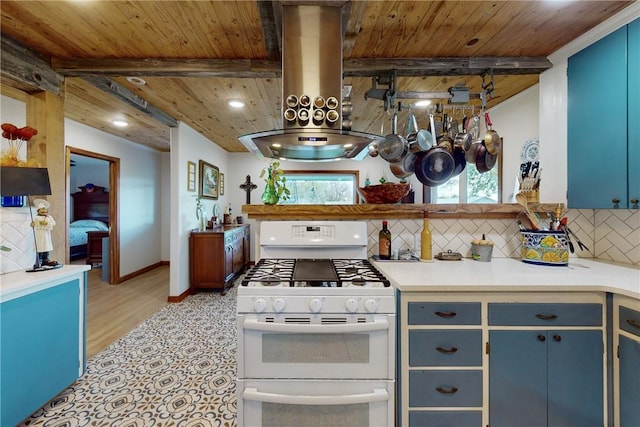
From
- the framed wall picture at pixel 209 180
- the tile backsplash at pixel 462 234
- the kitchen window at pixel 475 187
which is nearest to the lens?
the tile backsplash at pixel 462 234

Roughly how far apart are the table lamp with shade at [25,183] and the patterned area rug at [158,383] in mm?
931

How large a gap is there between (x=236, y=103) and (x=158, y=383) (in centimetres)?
276

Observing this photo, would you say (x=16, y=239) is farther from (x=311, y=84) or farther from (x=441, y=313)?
(x=441, y=313)

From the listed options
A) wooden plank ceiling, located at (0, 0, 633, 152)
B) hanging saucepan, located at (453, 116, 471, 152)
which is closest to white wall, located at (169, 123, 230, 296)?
wooden plank ceiling, located at (0, 0, 633, 152)

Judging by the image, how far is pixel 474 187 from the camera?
142 inches

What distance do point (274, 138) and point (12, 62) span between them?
2.01m

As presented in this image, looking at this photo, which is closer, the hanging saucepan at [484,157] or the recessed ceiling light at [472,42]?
the recessed ceiling light at [472,42]

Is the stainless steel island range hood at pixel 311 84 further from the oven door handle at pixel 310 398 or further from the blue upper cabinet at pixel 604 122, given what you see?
the blue upper cabinet at pixel 604 122

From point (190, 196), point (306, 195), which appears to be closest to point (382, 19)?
point (190, 196)

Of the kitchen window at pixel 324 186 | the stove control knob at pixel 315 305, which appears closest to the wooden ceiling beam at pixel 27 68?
the stove control knob at pixel 315 305

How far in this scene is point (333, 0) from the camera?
1.48 meters

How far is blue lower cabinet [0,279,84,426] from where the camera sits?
1.45 meters

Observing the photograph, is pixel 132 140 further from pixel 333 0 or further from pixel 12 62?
pixel 333 0

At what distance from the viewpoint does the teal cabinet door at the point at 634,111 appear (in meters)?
1.54
